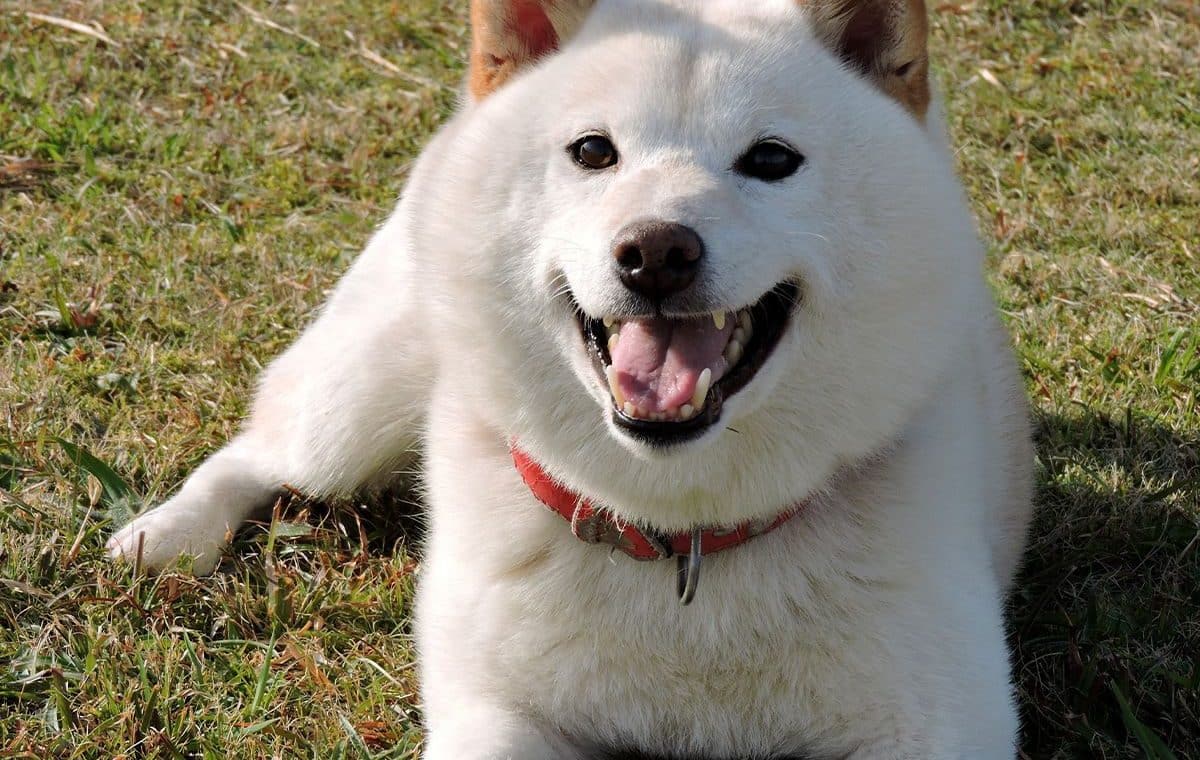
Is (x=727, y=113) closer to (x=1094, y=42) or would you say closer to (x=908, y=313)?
(x=908, y=313)

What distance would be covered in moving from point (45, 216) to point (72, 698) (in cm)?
257

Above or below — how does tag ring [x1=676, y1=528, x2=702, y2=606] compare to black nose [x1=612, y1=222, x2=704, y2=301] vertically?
below

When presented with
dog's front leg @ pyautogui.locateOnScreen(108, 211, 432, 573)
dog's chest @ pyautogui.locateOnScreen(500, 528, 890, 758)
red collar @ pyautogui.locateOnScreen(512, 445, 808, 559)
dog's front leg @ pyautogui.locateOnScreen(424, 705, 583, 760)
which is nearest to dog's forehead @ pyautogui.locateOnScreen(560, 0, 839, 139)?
red collar @ pyautogui.locateOnScreen(512, 445, 808, 559)

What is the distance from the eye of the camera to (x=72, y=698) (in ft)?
9.46

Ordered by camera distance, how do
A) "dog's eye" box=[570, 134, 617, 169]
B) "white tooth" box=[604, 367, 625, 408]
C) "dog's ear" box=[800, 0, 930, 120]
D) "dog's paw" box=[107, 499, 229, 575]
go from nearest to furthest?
"white tooth" box=[604, 367, 625, 408] → "dog's eye" box=[570, 134, 617, 169] → "dog's ear" box=[800, 0, 930, 120] → "dog's paw" box=[107, 499, 229, 575]

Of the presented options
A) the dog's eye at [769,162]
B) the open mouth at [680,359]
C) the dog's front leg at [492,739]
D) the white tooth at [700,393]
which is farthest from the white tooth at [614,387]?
the dog's front leg at [492,739]

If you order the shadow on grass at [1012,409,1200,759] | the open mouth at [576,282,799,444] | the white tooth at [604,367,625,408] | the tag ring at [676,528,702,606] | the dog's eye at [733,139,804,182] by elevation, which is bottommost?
the shadow on grass at [1012,409,1200,759]

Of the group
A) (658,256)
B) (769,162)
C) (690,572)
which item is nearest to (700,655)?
(690,572)

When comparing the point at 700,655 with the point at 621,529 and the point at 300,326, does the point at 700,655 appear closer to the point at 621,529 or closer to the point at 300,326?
the point at 621,529

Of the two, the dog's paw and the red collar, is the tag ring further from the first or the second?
the dog's paw

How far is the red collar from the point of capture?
2533 mm

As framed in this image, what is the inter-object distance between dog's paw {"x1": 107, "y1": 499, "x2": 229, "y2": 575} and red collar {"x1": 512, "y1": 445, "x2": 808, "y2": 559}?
3.64ft

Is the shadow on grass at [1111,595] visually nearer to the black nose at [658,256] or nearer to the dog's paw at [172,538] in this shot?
the black nose at [658,256]

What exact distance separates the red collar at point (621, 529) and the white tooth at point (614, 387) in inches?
12.3
